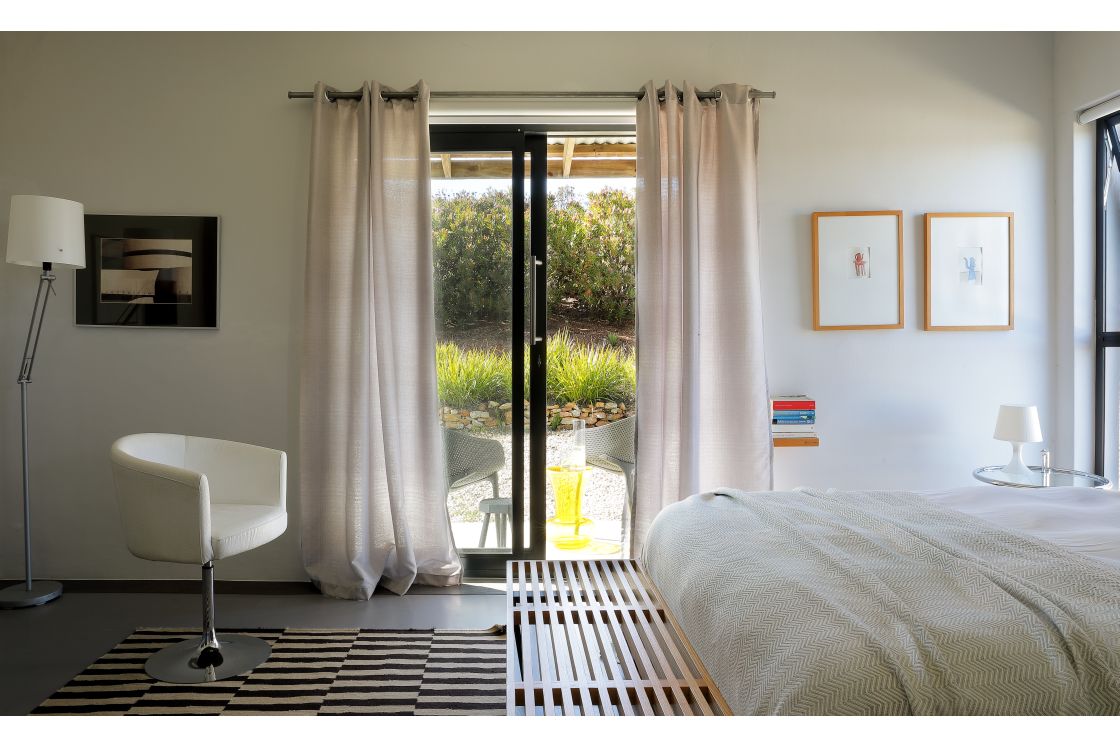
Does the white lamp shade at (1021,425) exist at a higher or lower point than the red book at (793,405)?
lower

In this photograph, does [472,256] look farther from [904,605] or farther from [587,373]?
[904,605]

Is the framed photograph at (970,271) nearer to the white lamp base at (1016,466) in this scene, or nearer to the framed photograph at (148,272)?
the white lamp base at (1016,466)

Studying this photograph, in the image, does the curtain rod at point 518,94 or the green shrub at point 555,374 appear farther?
the green shrub at point 555,374

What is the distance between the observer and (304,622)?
9.81ft

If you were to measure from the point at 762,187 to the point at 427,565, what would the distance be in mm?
2480

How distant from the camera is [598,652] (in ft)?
5.64

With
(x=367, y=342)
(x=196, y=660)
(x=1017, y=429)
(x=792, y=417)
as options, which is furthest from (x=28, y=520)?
(x=1017, y=429)

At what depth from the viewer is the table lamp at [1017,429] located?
121 inches

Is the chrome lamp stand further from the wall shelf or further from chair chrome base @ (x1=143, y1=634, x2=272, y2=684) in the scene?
the wall shelf

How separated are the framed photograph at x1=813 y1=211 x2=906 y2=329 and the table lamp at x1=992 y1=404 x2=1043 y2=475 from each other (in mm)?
633

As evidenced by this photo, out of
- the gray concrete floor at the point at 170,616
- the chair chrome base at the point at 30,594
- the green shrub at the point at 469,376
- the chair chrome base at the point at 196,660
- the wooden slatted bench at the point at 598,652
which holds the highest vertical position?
the green shrub at the point at 469,376

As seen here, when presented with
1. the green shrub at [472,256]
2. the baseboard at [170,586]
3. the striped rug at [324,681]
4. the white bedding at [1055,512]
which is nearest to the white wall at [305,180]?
the baseboard at [170,586]

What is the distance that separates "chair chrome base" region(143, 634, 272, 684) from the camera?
2.43 metres
